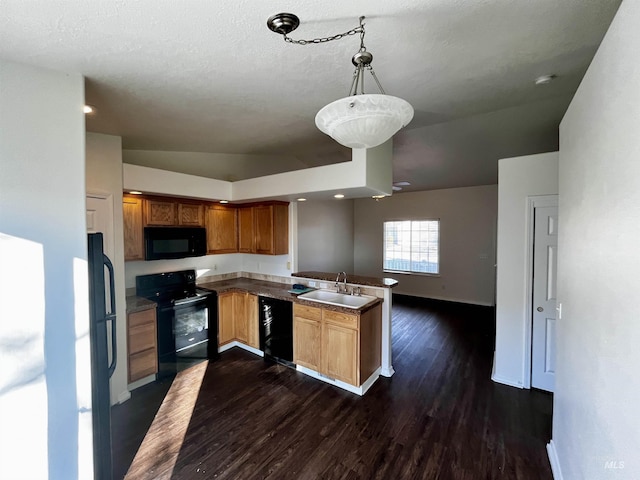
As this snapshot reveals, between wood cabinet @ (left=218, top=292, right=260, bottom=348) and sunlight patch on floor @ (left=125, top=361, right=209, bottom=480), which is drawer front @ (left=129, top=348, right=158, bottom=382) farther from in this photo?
wood cabinet @ (left=218, top=292, right=260, bottom=348)

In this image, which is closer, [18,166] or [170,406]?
[18,166]

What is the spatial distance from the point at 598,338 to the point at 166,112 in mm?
3155

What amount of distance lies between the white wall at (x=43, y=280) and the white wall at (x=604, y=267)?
101 inches

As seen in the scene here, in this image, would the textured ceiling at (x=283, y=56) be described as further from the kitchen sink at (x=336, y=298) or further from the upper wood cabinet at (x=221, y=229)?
the kitchen sink at (x=336, y=298)

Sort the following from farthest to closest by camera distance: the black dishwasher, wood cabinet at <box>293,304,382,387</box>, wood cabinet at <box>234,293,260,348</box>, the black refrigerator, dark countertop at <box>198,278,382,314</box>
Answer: wood cabinet at <box>234,293,260,348</box>
the black dishwasher
dark countertop at <box>198,278,382,314</box>
wood cabinet at <box>293,304,382,387</box>
the black refrigerator

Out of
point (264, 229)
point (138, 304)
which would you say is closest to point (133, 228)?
point (138, 304)

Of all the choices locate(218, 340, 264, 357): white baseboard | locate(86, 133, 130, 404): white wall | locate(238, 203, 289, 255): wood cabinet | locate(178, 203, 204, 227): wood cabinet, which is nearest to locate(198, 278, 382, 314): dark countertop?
locate(238, 203, 289, 255): wood cabinet

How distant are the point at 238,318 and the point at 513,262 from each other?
3.51 metres

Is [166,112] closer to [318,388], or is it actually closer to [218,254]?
[218,254]

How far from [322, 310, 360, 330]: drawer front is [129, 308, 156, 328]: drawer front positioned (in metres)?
1.89

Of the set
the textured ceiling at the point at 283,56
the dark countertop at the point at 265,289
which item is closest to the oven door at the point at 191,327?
the dark countertop at the point at 265,289

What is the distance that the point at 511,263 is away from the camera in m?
2.99

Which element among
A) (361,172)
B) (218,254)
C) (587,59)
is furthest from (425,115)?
(218,254)

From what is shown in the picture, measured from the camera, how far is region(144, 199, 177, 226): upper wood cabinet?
10.4ft
